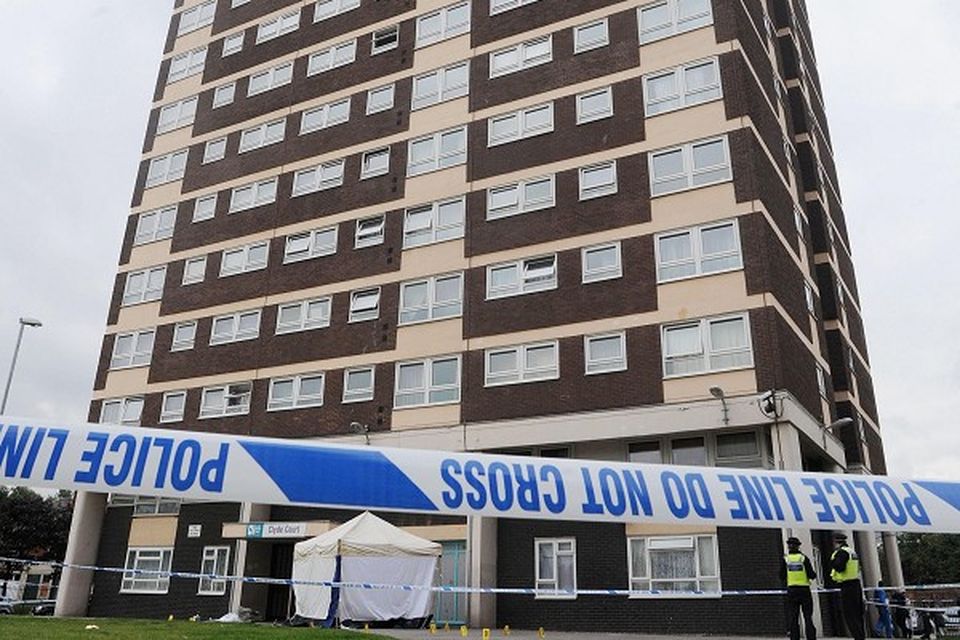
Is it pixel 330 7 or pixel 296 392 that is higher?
pixel 330 7

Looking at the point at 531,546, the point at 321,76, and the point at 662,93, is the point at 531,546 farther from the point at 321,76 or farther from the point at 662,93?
the point at 321,76

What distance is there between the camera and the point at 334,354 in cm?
2788

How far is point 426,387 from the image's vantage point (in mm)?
25750

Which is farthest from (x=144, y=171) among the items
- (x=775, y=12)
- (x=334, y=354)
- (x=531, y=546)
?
(x=775, y=12)

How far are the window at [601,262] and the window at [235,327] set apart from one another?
497 inches

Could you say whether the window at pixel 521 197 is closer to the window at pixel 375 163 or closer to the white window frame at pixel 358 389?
the window at pixel 375 163

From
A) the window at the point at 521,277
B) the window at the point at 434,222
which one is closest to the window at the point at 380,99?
the window at the point at 434,222

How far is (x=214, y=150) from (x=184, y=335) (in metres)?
8.42

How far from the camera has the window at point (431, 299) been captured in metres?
26.3

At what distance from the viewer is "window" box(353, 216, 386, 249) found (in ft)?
94.8

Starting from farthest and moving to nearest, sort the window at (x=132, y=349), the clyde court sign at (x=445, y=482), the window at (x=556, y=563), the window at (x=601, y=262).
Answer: the window at (x=132, y=349) < the window at (x=601, y=262) < the window at (x=556, y=563) < the clyde court sign at (x=445, y=482)

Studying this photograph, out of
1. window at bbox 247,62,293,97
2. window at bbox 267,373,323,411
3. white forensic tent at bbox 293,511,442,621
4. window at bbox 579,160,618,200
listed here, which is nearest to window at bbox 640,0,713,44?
window at bbox 579,160,618,200

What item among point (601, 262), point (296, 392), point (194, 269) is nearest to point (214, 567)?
point (296, 392)

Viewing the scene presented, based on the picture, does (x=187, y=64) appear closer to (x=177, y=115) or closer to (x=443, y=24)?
(x=177, y=115)
